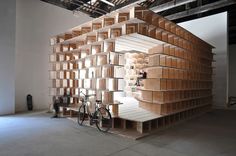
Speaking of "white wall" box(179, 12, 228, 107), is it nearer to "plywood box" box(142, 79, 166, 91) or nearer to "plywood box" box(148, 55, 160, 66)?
"plywood box" box(142, 79, 166, 91)

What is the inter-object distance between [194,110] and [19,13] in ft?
26.7

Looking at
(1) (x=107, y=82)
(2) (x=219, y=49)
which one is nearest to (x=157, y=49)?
(1) (x=107, y=82)

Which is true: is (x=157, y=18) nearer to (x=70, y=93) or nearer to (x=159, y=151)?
(x=159, y=151)

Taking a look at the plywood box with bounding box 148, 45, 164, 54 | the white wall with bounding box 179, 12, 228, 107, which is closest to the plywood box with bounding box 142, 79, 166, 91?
the plywood box with bounding box 148, 45, 164, 54

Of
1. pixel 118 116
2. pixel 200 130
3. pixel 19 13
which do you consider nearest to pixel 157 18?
pixel 118 116

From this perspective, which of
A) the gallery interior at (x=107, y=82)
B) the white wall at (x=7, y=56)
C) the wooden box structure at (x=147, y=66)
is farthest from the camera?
the white wall at (x=7, y=56)

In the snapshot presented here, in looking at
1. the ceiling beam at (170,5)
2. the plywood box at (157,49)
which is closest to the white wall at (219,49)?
the ceiling beam at (170,5)

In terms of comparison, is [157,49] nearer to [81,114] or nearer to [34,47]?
[81,114]

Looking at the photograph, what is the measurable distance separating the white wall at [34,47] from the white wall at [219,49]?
765cm

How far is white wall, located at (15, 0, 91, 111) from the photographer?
24.1 ft

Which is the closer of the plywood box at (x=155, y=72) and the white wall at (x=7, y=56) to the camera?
the plywood box at (x=155, y=72)

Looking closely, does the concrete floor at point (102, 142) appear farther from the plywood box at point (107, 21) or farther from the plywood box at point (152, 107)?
the plywood box at point (107, 21)

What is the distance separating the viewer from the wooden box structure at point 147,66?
4789 mm

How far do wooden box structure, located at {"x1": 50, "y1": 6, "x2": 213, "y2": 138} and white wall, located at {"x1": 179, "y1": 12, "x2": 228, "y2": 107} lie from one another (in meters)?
2.24
